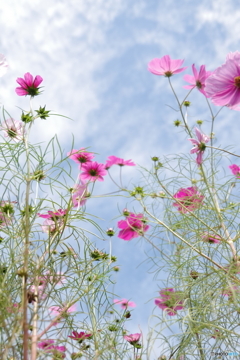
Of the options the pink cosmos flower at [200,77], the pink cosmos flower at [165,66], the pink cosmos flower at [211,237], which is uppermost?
the pink cosmos flower at [165,66]

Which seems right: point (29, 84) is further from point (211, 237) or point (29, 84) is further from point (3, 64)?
point (211, 237)

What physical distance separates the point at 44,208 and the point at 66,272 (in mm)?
134

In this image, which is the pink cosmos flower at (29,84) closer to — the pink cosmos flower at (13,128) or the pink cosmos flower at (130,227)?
the pink cosmos flower at (13,128)

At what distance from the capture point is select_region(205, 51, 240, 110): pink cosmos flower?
32.8 inches

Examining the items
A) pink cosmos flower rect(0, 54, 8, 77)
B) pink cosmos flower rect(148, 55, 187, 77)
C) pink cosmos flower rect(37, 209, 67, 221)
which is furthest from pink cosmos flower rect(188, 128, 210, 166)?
pink cosmos flower rect(0, 54, 8, 77)

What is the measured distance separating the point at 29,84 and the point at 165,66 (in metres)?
0.43

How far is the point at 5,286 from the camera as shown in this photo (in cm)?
72

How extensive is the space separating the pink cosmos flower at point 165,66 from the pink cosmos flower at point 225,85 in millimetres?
305

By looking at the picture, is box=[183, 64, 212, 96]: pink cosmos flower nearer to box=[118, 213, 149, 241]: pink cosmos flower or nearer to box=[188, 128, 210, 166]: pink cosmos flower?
box=[188, 128, 210, 166]: pink cosmos flower

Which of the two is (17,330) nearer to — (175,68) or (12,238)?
(12,238)

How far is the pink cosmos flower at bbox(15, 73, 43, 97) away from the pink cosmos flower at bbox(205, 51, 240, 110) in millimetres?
372

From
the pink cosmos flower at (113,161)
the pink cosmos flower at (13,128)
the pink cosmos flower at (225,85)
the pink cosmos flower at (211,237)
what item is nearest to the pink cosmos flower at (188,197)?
the pink cosmos flower at (211,237)

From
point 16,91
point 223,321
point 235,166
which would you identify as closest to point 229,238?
point 223,321

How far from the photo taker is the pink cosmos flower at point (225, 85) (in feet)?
2.73
